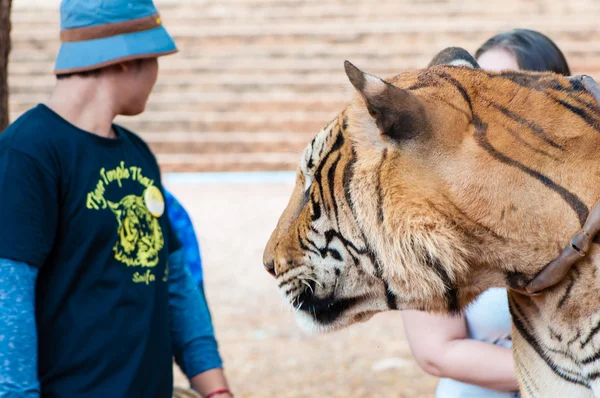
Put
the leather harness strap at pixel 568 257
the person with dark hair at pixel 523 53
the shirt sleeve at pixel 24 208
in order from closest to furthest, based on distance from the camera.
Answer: the leather harness strap at pixel 568 257 < the shirt sleeve at pixel 24 208 < the person with dark hair at pixel 523 53

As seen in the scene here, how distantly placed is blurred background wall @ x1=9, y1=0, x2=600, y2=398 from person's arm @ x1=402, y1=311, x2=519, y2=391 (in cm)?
834

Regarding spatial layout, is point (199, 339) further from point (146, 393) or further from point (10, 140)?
point (10, 140)

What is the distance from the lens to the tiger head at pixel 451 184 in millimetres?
1861

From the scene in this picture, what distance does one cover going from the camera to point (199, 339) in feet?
10.2

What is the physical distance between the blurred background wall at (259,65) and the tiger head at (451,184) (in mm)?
Answer: 9020

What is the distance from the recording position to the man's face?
280cm

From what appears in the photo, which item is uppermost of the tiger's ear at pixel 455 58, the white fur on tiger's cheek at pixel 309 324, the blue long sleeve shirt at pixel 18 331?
the tiger's ear at pixel 455 58

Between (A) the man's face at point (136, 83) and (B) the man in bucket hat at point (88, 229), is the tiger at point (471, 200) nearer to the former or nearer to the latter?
(B) the man in bucket hat at point (88, 229)

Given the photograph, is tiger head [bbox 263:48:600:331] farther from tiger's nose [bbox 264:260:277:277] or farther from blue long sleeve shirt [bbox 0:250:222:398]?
blue long sleeve shirt [bbox 0:250:222:398]

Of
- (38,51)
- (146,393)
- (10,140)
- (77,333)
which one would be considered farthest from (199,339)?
(38,51)

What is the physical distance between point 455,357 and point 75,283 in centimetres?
126

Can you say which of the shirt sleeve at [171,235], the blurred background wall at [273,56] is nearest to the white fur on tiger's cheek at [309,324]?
the shirt sleeve at [171,235]

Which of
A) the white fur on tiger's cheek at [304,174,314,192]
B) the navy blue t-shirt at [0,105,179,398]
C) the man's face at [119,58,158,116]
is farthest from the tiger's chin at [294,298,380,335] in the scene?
the man's face at [119,58,158,116]

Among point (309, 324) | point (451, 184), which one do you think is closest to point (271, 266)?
point (309, 324)
